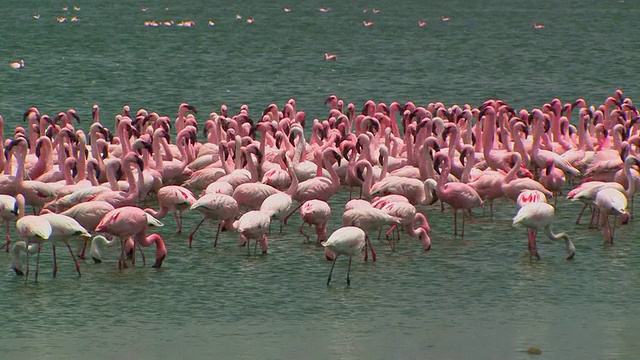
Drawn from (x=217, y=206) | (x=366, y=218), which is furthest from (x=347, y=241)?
(x=217, y=206)

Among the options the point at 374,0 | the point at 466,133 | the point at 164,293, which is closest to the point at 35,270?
the point at 164,293

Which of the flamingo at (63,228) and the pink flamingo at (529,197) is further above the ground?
the flamingo at (63,228)

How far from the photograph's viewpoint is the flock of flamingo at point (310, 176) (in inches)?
554

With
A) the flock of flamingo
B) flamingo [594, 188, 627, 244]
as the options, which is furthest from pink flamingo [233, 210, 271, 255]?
flamingo [594, 188, 627, 244]

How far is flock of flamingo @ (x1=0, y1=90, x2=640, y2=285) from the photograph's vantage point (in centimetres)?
1406

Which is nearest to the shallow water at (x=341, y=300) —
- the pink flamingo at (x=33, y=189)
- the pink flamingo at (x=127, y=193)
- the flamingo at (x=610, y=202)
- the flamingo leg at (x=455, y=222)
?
the flamingo leg at (x=455, y=222)

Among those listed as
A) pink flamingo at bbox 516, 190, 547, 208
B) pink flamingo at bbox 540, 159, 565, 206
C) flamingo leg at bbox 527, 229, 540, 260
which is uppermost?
pink flamingo at bbox 516, 190, 547, 208

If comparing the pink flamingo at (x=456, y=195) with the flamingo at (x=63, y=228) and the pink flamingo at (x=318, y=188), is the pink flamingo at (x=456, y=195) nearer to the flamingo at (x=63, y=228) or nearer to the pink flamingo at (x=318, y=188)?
the pink flamingo at (x=318, y=188)

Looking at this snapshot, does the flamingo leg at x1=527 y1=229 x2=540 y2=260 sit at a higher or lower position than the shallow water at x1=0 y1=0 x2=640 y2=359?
higher

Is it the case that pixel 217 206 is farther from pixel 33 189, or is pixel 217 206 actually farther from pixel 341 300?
pixel 33 189

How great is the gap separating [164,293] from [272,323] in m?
1.52

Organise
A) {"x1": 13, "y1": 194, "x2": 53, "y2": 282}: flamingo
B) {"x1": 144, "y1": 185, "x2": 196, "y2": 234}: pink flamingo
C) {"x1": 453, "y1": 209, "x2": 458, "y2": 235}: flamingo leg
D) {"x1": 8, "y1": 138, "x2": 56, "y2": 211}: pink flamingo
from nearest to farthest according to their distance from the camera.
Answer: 1. {"x1": 13, "y1": 194, "x2": 53, "y2": 282}: flamingo
2. {"x1": 144, "y1": 185, "x2": 196, "y2": 234}: pink flamingo
3. {"x1": 453, "y1": 209, "x2": 458, "y2": 235}: flamingo leg
4. {"x1": 8, "y1": 138, "x2": 56, "y2": 211}: pink flamingo

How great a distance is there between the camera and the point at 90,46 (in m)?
42.7

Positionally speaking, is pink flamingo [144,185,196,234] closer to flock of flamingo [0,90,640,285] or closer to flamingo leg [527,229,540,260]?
flock of flamingo [0,90,640,285]
